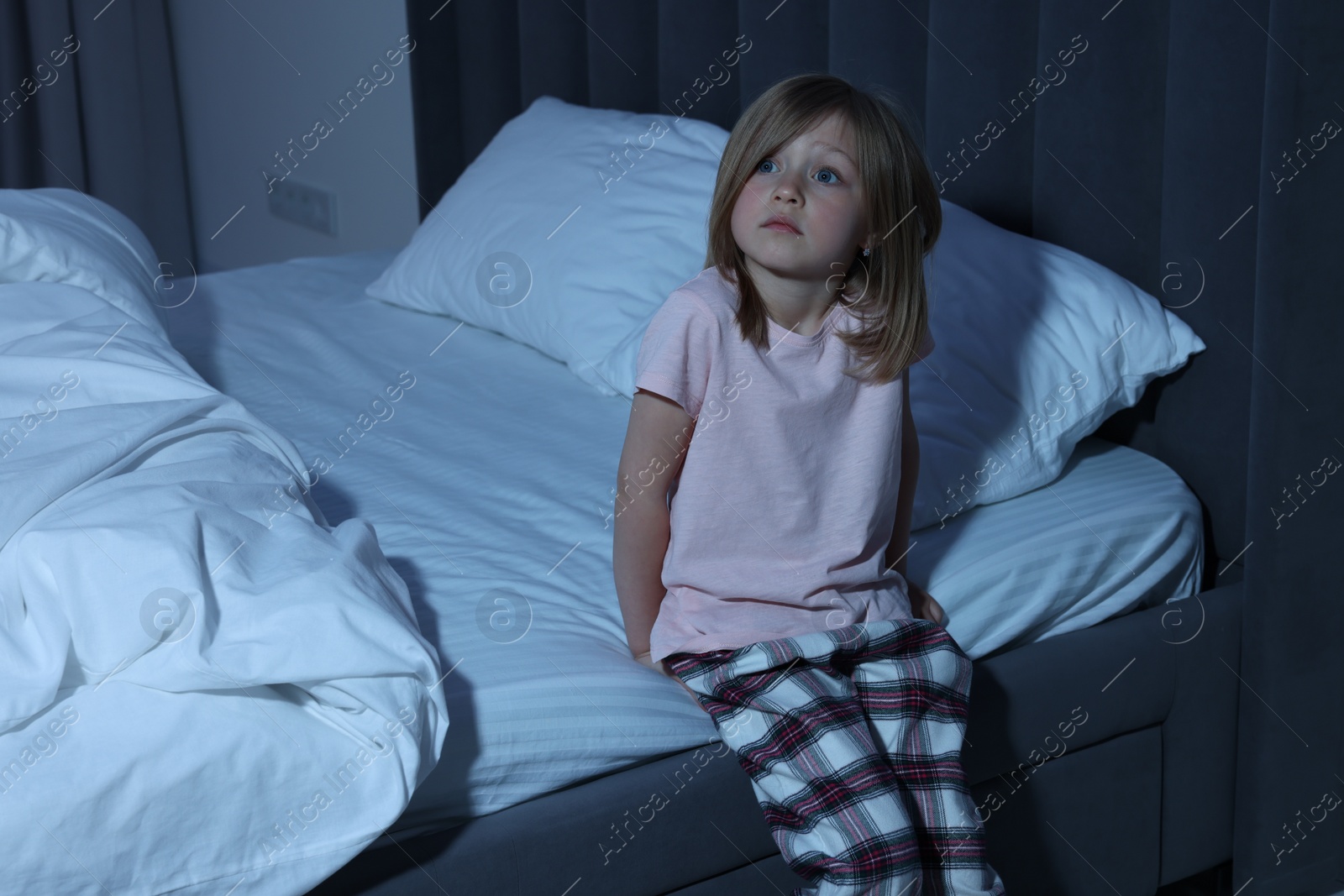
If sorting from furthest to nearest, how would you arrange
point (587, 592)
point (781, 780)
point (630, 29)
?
point (630, 29) < point (587, 592) < point (781, 780)

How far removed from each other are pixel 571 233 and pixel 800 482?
80cm

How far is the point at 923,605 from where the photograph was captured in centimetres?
109

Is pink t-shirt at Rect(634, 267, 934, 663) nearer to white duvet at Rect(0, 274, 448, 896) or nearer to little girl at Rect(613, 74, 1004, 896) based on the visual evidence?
little girl at Rect(613, 74, 1004, 896)

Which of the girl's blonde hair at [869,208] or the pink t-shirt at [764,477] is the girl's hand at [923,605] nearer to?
the pink t-shirt at [764,477]

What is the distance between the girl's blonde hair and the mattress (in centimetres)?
26

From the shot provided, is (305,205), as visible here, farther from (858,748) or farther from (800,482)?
(858,748)

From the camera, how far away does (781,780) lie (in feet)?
3.04

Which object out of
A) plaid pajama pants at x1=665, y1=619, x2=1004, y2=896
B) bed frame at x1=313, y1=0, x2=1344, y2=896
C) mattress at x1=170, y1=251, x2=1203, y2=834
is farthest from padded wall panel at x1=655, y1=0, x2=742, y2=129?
plaid pajama pants at x1=665, y1=619, x2=1004, y2=896

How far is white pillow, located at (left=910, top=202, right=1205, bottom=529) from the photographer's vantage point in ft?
4.11

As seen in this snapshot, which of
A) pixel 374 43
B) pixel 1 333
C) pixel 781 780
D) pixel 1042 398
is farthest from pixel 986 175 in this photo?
pixel 374 43

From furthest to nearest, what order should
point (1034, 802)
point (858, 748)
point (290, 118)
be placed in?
point (290, 118) → point (1034, 802) → point (858, 748)

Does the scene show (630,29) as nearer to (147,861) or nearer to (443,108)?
(443,108)

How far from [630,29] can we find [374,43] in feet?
3.36

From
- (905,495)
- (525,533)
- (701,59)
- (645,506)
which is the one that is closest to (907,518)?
(905,495)
